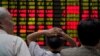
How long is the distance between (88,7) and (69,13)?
25 cm

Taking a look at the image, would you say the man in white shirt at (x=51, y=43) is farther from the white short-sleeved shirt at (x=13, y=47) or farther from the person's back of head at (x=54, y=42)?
the white short-sleeved shirt at (x=13, y=47)

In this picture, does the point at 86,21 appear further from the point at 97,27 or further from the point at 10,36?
the point at 10,36

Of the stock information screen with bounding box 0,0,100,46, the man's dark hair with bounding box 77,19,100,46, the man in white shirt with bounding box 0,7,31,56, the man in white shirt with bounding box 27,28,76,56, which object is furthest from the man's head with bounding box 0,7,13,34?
the stock information screen with bounding box 0,0,100,46

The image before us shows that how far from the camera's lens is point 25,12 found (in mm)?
4852

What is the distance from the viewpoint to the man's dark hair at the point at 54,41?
9.11ft

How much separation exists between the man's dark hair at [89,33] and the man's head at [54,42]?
1.38 feet

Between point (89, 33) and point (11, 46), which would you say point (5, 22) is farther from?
point (89, 33)

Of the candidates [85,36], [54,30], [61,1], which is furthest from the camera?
[61,1]

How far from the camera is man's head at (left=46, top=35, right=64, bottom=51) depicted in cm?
278

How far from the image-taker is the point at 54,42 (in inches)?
110

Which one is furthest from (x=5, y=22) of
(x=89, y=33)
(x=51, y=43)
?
(x=89, y=33)

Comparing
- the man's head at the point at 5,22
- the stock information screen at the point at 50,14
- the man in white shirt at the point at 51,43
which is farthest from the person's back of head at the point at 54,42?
the stock information screen at the point at 50,14

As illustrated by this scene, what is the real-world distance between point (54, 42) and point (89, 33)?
0.49 meters

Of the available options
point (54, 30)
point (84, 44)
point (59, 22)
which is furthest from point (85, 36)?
point (59, 22)
